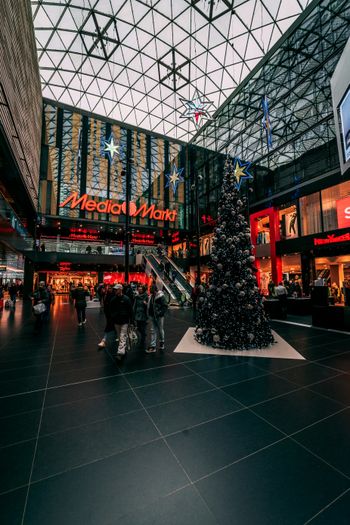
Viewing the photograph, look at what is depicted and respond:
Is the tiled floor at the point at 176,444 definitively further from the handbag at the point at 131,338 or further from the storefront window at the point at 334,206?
the storefront window at the point at 334,206

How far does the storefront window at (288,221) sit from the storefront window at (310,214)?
61cm

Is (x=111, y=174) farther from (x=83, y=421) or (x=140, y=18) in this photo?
(x=83, y=421)

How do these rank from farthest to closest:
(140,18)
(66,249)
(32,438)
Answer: (66,249)
(140,18)
(32,438)

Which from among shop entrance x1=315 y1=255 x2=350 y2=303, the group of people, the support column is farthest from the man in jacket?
the support column

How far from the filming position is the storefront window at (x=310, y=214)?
1731 cm

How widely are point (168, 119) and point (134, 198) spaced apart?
11.8 metres

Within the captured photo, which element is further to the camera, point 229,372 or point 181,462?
point 229,372

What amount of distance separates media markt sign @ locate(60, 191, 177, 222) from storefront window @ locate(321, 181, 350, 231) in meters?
20.1

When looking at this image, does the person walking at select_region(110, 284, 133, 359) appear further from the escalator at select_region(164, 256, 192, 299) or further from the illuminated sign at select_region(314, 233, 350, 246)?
the illuminated sign at select_region(314, 233, 350, 246)

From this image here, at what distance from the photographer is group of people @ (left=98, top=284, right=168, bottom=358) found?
539 centimetres

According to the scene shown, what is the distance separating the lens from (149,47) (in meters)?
23.5

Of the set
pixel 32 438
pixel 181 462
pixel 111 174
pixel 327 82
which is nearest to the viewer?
pixel 181 462

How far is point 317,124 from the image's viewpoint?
688 inches

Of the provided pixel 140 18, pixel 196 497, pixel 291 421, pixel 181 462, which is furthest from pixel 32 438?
pixel 140 18
